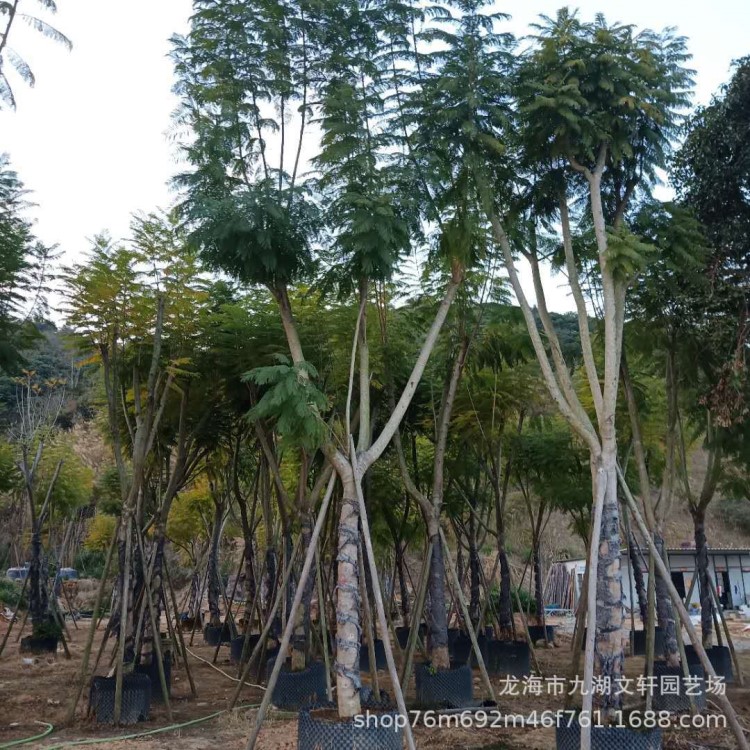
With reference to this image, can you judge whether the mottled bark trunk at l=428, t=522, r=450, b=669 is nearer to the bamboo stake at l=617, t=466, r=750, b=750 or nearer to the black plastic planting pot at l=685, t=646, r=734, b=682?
the bamboo stake at l=617, t=466, r=750, b=750

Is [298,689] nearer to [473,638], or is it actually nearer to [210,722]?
[210,722]

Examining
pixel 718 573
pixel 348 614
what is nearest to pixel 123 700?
pixel 348 614

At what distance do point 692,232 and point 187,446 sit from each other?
24.6 ft

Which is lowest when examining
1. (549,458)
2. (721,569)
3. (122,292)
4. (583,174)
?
(721,569)

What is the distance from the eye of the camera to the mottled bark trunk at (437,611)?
9305 mm

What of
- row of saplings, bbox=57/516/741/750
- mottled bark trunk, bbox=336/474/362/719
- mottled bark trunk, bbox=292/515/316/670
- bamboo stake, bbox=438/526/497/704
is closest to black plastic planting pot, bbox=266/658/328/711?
row of saplings, bbox=57/516/741/750

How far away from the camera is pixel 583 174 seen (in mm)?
8523

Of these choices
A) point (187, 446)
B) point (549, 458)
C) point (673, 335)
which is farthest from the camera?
point (549, 458)

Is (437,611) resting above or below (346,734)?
above

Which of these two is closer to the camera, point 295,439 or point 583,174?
point 295,439

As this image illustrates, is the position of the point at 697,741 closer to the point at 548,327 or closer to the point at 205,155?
the point at 548,327

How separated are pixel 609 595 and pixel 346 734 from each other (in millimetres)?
2821

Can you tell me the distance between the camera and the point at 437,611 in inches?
371

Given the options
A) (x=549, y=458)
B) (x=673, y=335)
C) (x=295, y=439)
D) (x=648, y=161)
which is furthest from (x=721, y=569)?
(x=295, y=439)
